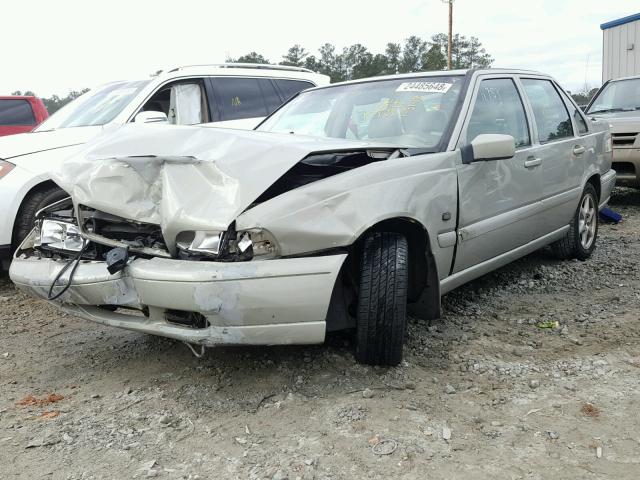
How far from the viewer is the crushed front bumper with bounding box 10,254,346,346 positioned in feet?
8.06

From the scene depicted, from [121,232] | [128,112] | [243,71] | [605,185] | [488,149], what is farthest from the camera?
[243,71]

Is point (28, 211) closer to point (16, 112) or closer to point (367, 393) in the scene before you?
point (367, 393)

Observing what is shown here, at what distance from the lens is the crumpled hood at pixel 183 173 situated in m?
2.57

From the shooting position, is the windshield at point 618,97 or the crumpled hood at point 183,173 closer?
the crumpled hood at point 183,173

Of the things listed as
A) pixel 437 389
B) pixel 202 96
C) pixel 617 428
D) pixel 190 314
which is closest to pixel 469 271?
pixel 437 389

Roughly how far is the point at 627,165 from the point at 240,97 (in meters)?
5.18

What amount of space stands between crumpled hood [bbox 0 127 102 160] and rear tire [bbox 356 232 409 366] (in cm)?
343

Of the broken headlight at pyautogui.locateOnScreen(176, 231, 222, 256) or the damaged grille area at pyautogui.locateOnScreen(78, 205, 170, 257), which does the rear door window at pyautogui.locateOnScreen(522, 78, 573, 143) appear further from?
the damaged grille area at pyautogui.locateOnScreen(78, 205, 170, 257)

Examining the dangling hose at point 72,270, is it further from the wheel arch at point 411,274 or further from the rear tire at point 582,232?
the rear tire at point 582,232

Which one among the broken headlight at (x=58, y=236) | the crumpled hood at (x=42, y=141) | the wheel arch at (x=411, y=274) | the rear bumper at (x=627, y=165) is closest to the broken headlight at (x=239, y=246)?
the wheel arch at (x=411, y=274)

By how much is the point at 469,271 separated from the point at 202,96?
3.88 metres

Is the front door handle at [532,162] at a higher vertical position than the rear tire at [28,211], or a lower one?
higher

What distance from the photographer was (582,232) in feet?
16.5

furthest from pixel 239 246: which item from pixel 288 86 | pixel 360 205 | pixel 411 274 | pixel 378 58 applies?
pixel 378 58
